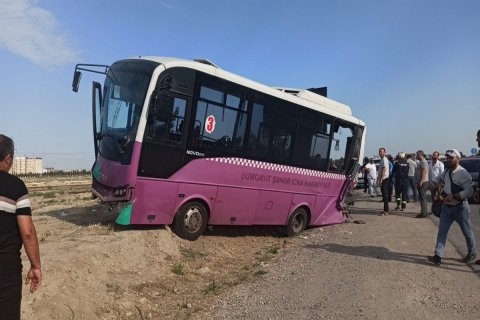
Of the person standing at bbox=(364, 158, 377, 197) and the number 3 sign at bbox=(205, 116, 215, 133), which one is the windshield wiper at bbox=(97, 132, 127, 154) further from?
the person standing at bbox=(364, 158, 377, 197)

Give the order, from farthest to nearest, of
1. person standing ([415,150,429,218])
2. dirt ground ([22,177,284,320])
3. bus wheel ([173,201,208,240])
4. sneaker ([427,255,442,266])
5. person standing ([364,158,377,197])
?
person standing ([364,158,377,197]) → person standing ([415,150,429,218]) → bus wheel ([173,201,208,240]) → sneaker ([427,255,442,266]) → dirt ground ([22,177,284,320])

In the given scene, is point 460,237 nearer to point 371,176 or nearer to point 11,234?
point 11,234

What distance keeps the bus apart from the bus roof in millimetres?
29

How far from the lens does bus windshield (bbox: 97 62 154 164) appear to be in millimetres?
8586

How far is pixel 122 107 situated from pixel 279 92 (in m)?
3.75

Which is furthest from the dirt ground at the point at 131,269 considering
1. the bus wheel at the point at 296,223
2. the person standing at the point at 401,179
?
the person standing at the point at 401,179

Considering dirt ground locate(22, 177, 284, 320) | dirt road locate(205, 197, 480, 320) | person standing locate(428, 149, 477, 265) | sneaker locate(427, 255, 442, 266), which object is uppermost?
person standing locate(428, 149, 477, 265)

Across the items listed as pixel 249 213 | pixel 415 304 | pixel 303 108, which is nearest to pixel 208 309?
pixel 415 304

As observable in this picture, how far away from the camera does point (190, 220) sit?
9398mm

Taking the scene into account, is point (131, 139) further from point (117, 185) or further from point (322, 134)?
point (322, 134)

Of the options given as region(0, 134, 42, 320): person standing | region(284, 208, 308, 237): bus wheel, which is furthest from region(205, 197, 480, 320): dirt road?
region(0, 134, 42, 320): person standing

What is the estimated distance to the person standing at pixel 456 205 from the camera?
26.1 feet

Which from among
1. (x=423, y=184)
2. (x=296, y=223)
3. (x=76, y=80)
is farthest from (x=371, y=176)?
(x=76, y=80)

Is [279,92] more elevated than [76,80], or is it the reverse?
[279,92]
